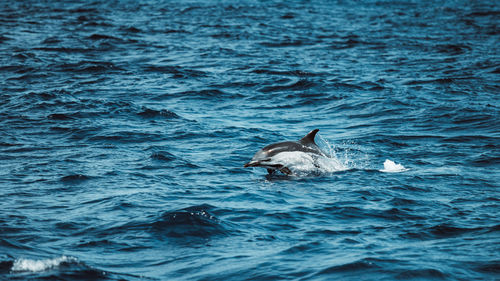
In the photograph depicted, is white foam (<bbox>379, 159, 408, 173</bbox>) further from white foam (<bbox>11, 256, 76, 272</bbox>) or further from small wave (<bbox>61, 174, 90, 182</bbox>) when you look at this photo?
white foam (<bbox>11, 256, 76, 272</bbox>)

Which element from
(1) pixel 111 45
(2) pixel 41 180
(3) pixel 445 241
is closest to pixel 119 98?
(2) pixel 41 180

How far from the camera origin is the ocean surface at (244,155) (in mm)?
8836

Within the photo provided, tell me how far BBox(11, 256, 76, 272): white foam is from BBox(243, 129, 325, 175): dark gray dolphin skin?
5.18 meters

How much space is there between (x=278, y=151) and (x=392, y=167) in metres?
2.35

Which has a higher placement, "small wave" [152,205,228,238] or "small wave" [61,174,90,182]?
"small wave" [152,205,228,238]

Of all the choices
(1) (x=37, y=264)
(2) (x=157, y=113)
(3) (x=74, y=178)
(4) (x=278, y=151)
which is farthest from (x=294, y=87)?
(1) (x=37, y=264)

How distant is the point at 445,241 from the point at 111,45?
23282 mm

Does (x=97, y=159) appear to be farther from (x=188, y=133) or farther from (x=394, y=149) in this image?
(x=394, y=149)

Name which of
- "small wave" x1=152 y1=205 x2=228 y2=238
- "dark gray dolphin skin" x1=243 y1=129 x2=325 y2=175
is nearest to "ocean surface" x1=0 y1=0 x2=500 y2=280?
"small wave" x1=152 y1=205 x2=228 y2=238

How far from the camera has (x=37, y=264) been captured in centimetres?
825

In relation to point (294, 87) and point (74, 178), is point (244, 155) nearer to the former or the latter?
point (74, 178)

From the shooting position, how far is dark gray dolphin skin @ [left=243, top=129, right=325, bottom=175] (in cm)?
1304

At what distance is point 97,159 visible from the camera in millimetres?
13984

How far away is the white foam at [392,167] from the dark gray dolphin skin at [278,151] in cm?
128
